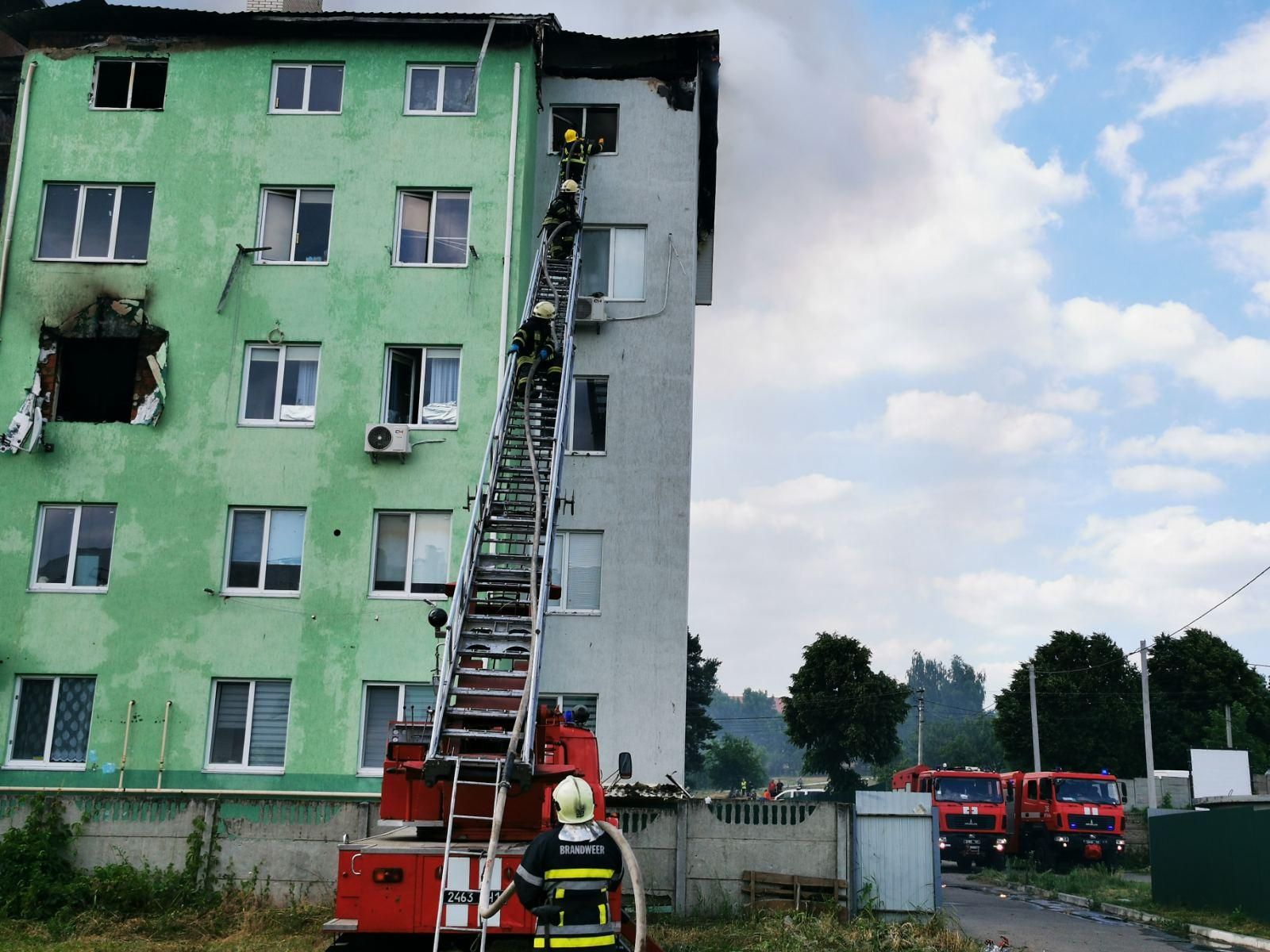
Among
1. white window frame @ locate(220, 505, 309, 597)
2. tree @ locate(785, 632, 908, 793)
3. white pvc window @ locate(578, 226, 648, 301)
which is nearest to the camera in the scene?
white window frame @ locate(220, 505, 309, 597)

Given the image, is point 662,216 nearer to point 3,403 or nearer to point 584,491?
point 584,491

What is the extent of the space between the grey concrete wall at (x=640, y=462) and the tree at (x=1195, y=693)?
43113 mm

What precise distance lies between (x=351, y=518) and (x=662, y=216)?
323 inches

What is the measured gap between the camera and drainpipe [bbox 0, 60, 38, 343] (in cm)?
2152

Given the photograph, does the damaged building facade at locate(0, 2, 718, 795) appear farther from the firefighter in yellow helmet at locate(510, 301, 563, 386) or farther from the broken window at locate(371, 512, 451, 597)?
the firefighter in yellow helmet at locate(510, 301, 563, 386)

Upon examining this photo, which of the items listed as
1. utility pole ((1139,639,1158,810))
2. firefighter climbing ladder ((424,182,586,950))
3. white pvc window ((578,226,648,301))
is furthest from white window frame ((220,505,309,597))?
utility pole ((1139,639,1158,810))

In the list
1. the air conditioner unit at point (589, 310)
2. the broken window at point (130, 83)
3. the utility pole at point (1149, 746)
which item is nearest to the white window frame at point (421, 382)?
the air conditioner unit at point (589, 310)

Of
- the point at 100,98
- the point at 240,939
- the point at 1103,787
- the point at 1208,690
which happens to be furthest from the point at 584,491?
the point at 1208,690

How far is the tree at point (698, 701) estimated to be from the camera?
62969 mm

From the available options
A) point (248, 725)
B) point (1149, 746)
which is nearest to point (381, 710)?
point (248, 725)

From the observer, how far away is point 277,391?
21.2m

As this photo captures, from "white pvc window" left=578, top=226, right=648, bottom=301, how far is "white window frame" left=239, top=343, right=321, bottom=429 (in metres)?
5.24

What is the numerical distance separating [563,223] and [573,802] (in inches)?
608

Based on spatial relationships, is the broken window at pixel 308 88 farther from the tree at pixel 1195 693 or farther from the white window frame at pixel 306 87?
the tree at pixel 1195 693
